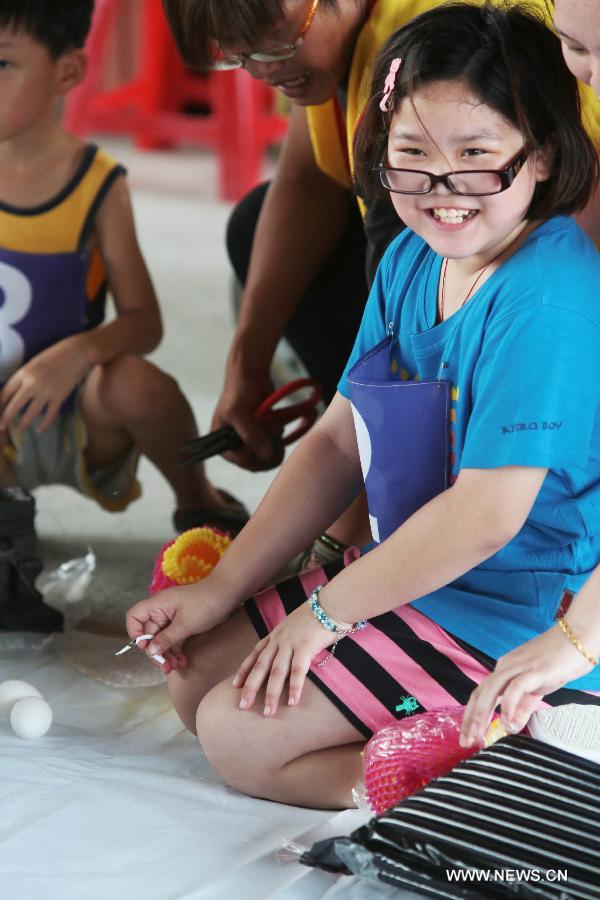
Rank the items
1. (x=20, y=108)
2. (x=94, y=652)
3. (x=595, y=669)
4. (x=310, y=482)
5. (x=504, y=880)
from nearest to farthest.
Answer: (x=504, y=880) → (x=595, y=669) → (x=310, y=482) → (x=94, y=652) → (x=20, y=108)

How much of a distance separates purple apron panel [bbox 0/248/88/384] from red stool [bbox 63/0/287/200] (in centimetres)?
195

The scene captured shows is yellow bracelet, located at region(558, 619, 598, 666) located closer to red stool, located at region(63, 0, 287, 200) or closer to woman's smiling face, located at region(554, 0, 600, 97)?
woman's smiling face, located at region(554, 0, 600, 97)

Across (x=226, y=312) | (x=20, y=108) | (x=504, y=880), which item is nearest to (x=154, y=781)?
(x=504, y=880)

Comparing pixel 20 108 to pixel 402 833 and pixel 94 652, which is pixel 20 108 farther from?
pixel 402 833

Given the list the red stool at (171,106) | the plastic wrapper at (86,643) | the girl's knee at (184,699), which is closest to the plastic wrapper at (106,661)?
the plastic wrapper at (86,643)

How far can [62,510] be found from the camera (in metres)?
1.75

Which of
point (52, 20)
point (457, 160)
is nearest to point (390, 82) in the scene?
point (457, 160)

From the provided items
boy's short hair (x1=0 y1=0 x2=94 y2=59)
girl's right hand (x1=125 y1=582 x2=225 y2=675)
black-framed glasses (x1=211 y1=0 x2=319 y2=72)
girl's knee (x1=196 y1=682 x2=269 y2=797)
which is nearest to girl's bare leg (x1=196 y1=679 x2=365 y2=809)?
girl's knee (x1=196 y1=682 x2=269 y2=797)

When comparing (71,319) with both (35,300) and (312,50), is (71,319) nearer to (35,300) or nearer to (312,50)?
(35,300)

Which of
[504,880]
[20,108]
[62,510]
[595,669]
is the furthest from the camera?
[62,510]

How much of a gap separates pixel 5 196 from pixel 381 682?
2.72 ft

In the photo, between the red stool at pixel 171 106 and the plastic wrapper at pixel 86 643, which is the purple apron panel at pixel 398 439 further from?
the red stool at pixel 171 106

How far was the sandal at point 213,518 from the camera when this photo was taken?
5.12ft

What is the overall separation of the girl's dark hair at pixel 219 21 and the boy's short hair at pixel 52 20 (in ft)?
0.92
